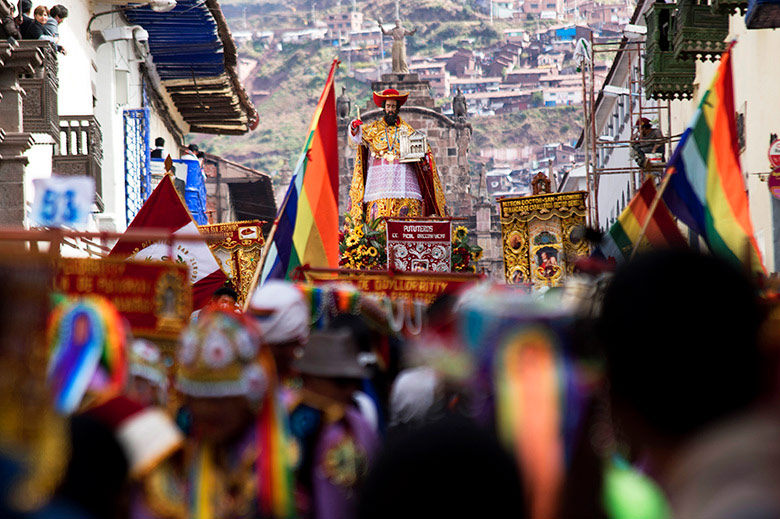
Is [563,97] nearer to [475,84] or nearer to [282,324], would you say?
[475,84]

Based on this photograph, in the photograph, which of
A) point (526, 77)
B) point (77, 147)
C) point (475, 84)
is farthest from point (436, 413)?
point (475, 84)

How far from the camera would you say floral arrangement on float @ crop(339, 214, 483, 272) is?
54.7 ft

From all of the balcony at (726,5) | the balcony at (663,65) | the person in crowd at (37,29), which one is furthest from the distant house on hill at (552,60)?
the person in crowd at (37,29)

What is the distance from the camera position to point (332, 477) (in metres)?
4.59

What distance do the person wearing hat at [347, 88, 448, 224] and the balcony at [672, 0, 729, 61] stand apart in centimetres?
444

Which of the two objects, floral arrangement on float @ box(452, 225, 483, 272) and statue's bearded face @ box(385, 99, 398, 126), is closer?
floral arrangement on float @ box(452, 225, 483, 272)

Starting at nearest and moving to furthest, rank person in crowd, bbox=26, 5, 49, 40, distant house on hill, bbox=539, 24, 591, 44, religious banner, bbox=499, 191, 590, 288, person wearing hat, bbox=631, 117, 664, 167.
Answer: person in crowd, bbox=26, 5, 49, 40, religious banner, bbox=499, 191, 590, 288, person wearing hat, bbox=631, 117, 664, 167, distant house on hill, bbox=539, 24, 591, 44

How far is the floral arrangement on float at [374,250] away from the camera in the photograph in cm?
1667

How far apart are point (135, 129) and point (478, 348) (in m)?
22.4

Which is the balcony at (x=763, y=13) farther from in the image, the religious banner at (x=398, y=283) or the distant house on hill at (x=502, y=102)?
the distant house on hill at (x=502, y=102)

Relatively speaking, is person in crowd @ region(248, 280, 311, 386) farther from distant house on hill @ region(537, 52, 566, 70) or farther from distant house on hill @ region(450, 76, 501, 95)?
distant house on hill @ region(537, 52, 566, 70)

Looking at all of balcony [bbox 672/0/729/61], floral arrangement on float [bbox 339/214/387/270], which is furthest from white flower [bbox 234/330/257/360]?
balcony [bbox 672/0/729/61]

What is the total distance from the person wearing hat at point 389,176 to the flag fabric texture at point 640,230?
8.44m

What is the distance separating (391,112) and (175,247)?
8.62m
